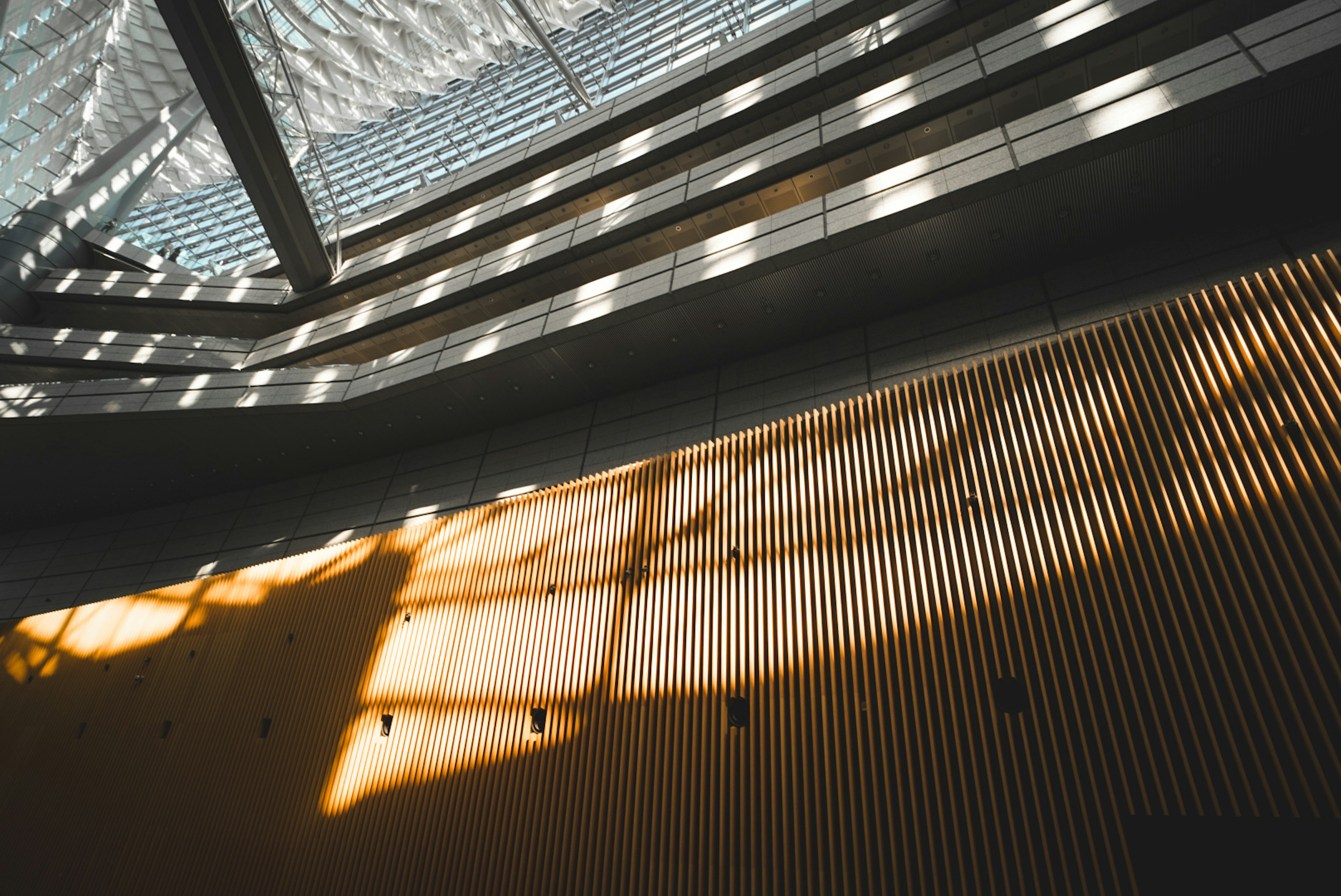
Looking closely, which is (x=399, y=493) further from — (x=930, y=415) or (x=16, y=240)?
(x=16, y=240)

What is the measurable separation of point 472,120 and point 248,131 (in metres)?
18.2

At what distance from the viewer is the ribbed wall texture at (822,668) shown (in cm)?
453

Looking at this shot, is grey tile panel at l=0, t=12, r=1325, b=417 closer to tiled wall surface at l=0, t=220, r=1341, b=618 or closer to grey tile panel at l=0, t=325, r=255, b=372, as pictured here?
tiled wall surface at l=0, t=220, r=1341, b=618

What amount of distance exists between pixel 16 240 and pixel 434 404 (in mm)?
22949

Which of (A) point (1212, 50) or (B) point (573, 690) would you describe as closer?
(B) point (573, 690)

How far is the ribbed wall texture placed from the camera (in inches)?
178

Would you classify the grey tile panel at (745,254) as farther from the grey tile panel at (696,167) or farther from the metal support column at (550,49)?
the metal support column at (550,49)

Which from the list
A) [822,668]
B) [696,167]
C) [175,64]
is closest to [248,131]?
[696,167]

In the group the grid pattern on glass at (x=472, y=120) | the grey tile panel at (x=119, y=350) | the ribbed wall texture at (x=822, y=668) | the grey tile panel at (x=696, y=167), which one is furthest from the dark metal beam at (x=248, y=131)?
the ribbed wall texture at (x=822, y=668)

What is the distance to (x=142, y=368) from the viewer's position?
64.4ft

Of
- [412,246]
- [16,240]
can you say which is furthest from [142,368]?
[16,240]

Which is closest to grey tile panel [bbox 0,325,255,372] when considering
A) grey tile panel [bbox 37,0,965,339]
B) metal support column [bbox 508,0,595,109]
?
grey tile panel [bbox 37,0,965,339]

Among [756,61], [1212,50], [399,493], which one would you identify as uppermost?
[756,61]

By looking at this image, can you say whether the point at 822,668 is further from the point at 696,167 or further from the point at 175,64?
the point at 175,64
